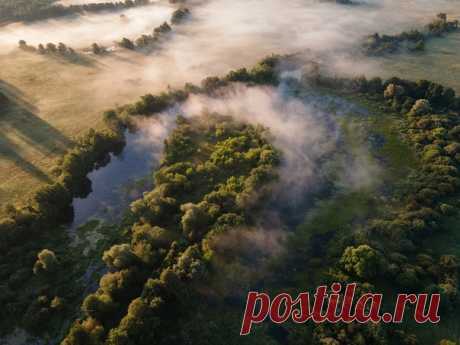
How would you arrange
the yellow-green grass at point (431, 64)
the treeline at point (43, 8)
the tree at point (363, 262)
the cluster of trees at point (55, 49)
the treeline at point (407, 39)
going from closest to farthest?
1. the tree at point (363, 262)
2. the yellow-green grass at point (431, 64)
3. the cluster of trees at point (55, 49)
4. the treeline at point (407, 39)
5. the treeline at point (43, 8)

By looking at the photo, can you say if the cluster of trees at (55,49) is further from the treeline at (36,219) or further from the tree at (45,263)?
the tree at (45,263)

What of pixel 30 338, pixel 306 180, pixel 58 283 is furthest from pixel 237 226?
pixel 30 338

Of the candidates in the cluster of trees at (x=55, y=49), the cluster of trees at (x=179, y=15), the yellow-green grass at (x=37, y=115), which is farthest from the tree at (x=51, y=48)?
the cluster of trees at (x=179, y=15)

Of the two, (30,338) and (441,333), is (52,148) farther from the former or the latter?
(441,333)

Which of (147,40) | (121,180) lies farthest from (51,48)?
(121,180)

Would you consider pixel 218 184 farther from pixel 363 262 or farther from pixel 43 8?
pixel 43 8

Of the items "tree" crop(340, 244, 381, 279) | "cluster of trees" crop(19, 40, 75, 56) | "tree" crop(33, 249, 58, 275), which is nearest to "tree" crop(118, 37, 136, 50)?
"cluster of trees" crop(19, 40, 75, 56)
